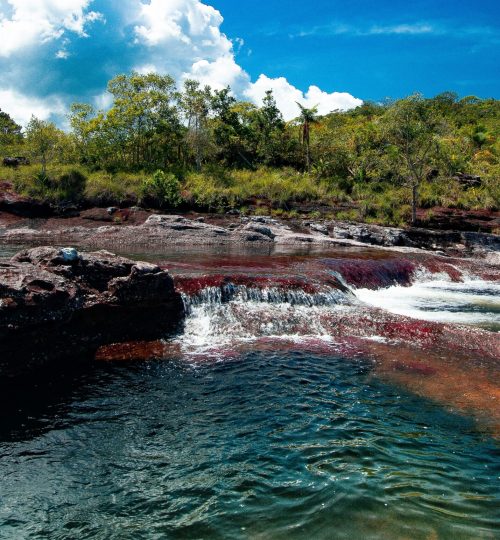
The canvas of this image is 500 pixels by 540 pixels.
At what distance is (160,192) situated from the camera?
142 feet

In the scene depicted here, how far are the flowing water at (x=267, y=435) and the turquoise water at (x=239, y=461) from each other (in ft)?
0.08

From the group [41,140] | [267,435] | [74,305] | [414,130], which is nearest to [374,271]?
[74,305]

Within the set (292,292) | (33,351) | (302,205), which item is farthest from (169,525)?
(302,205)

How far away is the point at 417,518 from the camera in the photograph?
5055mm

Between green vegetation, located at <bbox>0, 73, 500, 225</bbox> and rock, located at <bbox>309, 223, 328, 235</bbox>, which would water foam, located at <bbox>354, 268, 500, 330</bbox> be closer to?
rock, located at <bbox>309, 223, 328, 235</bbox>

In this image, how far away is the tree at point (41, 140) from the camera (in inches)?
1738

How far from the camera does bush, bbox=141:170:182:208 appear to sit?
43.0 metres

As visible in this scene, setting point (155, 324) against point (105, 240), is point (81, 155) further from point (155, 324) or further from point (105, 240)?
point (155, 324)

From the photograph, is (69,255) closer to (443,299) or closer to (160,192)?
(443,299)

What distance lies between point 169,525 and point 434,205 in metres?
44.1

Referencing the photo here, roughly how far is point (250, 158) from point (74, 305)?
5199cm

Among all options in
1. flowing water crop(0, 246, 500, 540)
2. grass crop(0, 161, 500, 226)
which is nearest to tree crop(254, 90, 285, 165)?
grass crop(0, 161, 500, 226)

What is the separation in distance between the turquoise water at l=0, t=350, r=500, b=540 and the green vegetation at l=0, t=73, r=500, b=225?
35.6 meters

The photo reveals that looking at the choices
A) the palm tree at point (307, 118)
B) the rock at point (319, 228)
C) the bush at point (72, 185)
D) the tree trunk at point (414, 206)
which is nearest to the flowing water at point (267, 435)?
the rock at point (319, 228)
